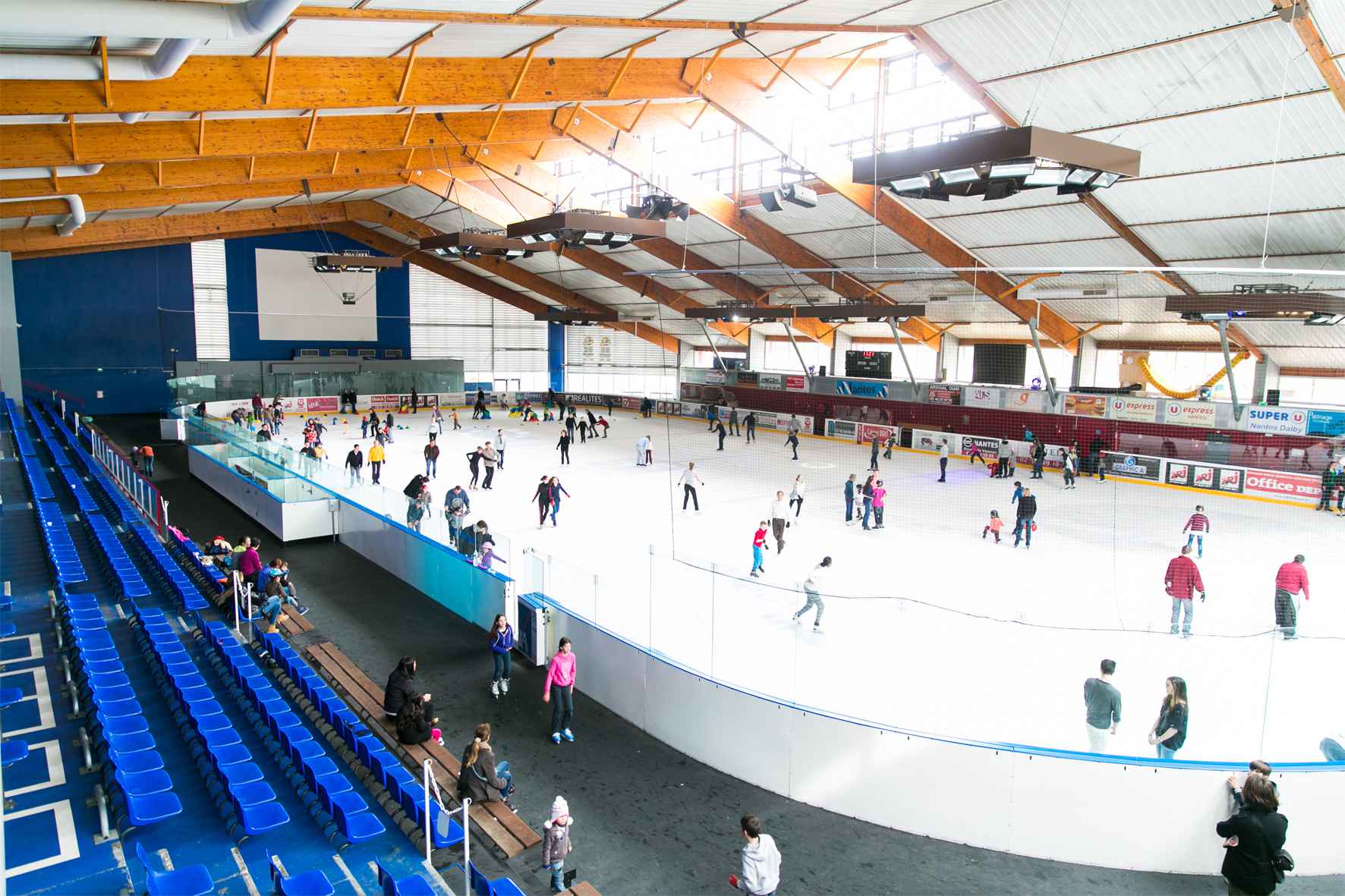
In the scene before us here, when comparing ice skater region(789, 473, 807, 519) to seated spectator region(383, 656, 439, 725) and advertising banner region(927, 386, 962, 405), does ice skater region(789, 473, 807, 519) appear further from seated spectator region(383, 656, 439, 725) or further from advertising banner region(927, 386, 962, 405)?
advertising banner region(927, 386, 962, 405)

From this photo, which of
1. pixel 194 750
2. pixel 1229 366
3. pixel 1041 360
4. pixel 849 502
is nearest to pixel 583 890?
pixel 194 750

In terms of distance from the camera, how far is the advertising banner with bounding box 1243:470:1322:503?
55.8 feet

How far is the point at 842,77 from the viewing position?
62.2ft

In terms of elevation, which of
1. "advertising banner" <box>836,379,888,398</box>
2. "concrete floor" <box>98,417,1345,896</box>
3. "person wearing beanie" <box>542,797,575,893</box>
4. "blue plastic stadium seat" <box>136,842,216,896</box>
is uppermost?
"advertising banner" <box>836,379,888,398</box>

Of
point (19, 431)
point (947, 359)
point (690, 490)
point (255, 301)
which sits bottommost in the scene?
point (690, 490)

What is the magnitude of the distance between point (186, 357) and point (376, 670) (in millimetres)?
31441

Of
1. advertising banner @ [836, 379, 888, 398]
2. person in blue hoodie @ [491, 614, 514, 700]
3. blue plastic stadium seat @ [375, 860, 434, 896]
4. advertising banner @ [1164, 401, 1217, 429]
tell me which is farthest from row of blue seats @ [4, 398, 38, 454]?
advertising banner @ [1164, 401, 1217, 429]

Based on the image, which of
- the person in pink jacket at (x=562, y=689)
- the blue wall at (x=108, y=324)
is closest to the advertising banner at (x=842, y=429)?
the person in pink jacket at (x=562, y=689)

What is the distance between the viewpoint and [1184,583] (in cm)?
1013

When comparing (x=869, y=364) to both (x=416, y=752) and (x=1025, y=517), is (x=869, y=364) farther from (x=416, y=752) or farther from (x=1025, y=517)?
(x=416, y=752)

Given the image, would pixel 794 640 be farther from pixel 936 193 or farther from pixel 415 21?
pixel 415 21

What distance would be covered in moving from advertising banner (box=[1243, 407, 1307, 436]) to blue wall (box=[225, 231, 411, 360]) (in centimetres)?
3474

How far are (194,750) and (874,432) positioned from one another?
970 inches

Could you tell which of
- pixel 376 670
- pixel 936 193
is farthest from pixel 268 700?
pixel 936 193
